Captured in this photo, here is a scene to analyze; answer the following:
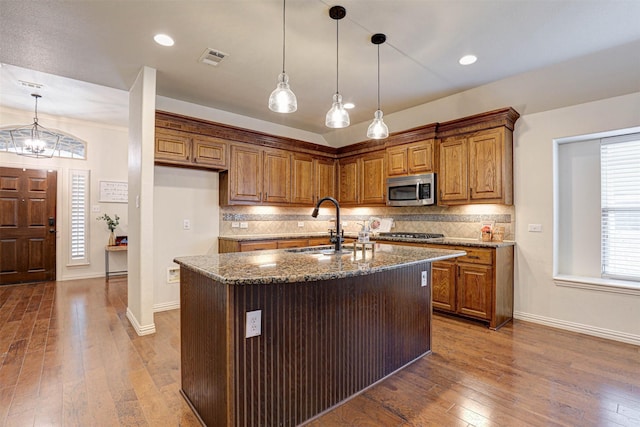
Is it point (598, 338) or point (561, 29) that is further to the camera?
point (598, 338)

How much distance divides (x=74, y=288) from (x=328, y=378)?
5261mm

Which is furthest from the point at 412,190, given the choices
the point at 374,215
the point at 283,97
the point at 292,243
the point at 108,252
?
the point at 108,252

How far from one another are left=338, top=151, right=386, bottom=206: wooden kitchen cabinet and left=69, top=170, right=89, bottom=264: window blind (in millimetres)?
4905

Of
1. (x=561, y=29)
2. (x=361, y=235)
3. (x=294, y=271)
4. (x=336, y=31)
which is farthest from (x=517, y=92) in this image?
(x=294, y=271)

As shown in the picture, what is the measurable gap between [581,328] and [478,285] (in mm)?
1103

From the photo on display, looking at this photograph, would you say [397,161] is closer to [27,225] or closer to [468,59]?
[468,59]

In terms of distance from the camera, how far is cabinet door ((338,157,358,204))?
5.31m

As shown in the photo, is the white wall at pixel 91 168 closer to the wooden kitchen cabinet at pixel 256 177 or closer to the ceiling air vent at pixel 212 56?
the wooden kitchen cabinet at pixel 256 177

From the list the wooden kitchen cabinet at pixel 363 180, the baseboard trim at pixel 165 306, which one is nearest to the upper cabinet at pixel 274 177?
the wooden kitchen cabinet at pixel 363 180

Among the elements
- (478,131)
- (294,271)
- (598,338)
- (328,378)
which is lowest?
(598,338)

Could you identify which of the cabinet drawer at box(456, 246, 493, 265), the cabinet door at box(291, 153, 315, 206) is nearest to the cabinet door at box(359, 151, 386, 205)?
the cabinet door at box(291, 153, 315, 206)

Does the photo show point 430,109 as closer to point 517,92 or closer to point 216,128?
point 517,92

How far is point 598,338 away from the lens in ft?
10.3

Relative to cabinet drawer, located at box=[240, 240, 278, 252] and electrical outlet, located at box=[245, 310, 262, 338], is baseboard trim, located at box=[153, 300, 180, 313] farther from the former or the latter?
electrical outlet, located at box=[245, 310, 262, 338]
